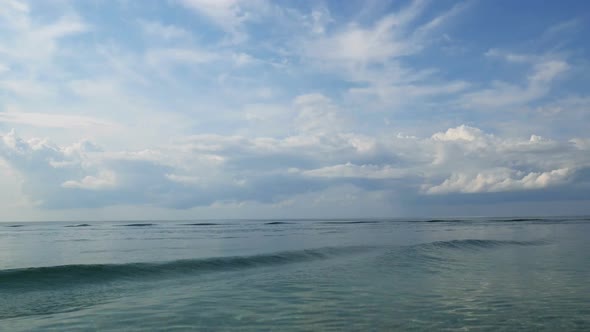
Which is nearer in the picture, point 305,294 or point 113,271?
point 305,294

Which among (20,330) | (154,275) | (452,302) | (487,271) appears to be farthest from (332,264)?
(20,330)

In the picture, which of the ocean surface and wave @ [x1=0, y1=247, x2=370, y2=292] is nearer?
the ocean surface

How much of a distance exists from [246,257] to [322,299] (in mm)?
17128

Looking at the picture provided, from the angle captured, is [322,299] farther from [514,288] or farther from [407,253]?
[407,253]

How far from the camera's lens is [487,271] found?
2408cm

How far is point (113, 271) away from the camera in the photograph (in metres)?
26.0

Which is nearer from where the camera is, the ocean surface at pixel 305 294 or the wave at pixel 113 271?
the ocean surface at pixel 305 294

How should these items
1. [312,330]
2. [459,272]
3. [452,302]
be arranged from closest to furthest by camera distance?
[312,330]
[452,302]
[459,272]

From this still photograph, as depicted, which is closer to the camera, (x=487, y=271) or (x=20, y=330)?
(x=20, y=330)

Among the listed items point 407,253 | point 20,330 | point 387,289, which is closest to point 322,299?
point 387,289

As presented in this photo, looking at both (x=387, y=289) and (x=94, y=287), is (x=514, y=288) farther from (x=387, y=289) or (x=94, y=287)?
(x=94, y=287)

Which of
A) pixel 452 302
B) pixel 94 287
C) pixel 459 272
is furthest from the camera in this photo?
pixel 459 272

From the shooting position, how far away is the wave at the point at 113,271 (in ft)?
75.3

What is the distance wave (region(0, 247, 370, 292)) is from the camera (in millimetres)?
22953
